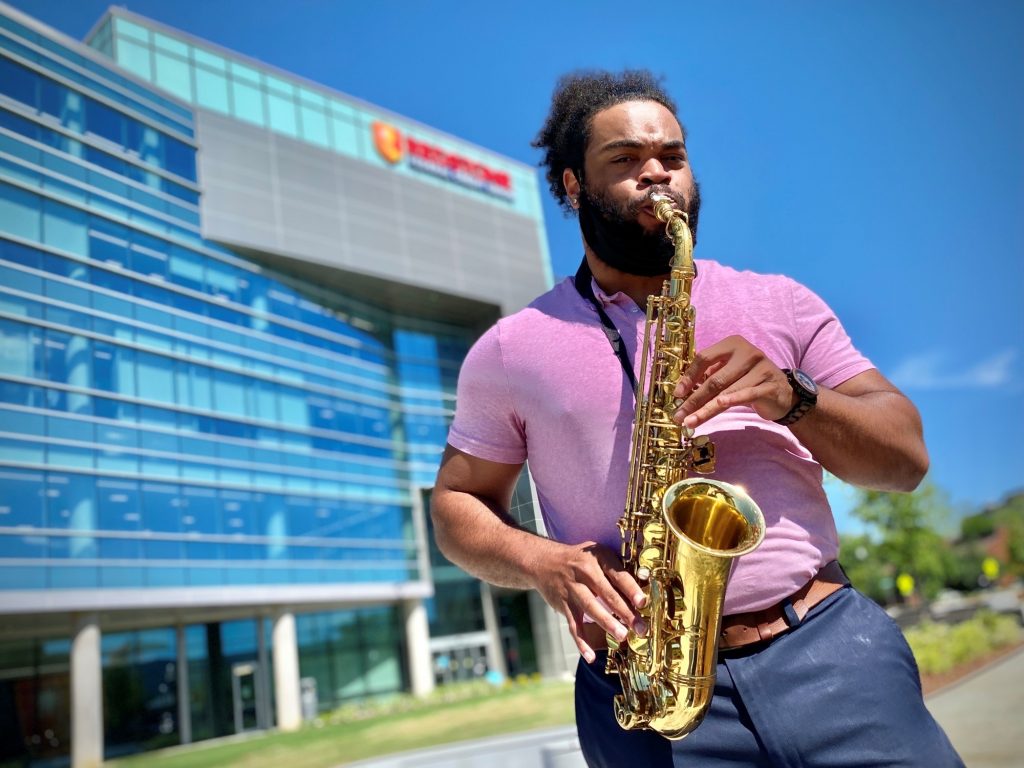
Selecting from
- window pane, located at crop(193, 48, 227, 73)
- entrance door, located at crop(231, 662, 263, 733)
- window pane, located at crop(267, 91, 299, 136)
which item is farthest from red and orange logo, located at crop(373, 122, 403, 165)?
entrance door, located at crop(231, 662, 263, 733)

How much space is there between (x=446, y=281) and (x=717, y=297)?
36606mm

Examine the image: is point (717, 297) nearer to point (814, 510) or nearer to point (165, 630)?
point (814, 510)

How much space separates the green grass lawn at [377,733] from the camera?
18.4 m

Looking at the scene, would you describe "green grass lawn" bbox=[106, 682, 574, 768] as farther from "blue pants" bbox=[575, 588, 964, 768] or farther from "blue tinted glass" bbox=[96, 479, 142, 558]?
"blue pants" bbox=[575, 588, 964, 768]

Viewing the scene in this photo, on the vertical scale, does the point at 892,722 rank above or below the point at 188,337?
below

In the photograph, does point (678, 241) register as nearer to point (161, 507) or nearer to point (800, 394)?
point (800, 394)

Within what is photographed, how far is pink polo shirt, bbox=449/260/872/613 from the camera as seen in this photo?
5.64 feet

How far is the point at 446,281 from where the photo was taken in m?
38.1

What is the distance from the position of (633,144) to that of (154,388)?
27.4 metres

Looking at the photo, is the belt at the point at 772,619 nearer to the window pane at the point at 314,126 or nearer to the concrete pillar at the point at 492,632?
the concrete pillar at the point at 492,632

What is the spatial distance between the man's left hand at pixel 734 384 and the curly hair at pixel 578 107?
0.72 meters

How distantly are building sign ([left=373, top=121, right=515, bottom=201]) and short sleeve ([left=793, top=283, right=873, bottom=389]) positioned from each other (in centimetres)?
3835

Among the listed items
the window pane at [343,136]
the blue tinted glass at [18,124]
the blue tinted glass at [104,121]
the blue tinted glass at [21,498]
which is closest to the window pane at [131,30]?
the blue tinted glass at [104,121]

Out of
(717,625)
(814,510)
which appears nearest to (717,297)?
(814,510)
